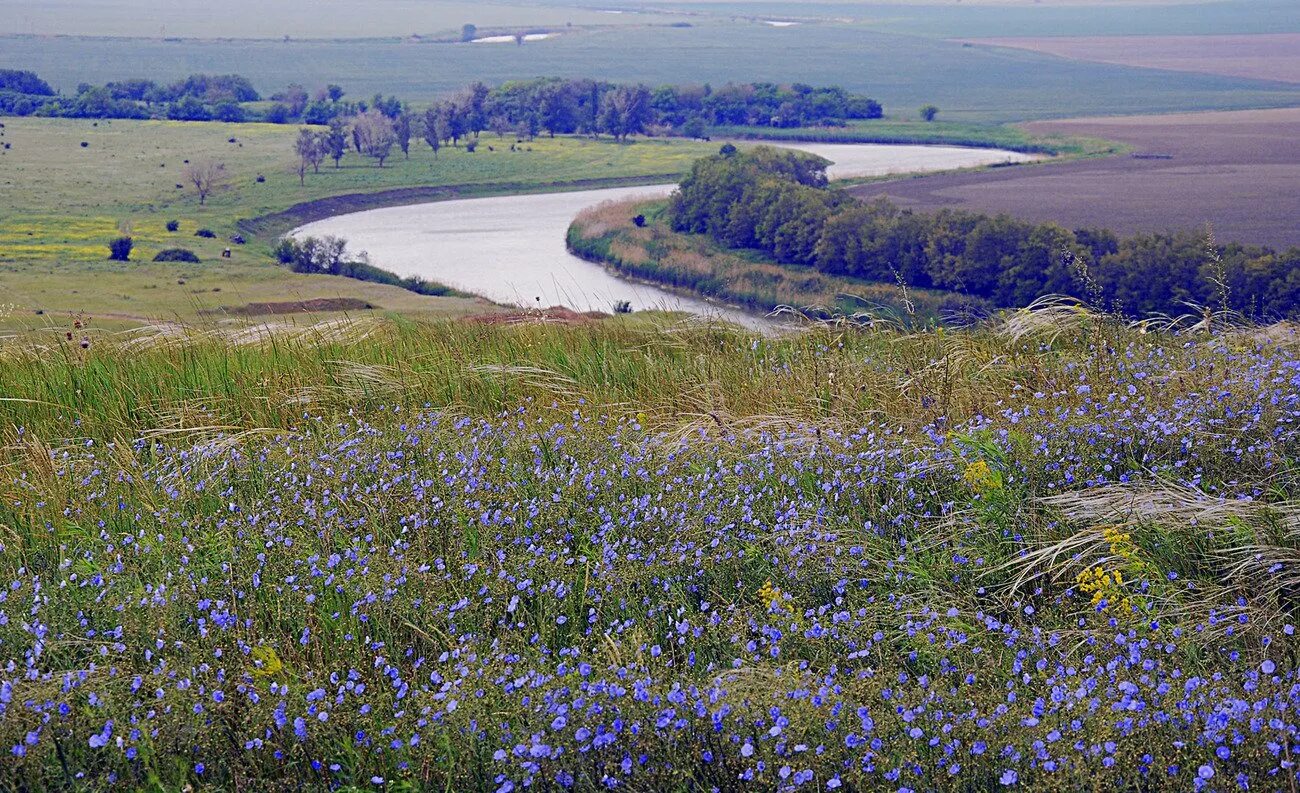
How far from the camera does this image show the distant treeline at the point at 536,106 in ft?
408

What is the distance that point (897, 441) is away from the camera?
506 cm

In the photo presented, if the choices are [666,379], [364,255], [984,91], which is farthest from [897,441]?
[984,91]

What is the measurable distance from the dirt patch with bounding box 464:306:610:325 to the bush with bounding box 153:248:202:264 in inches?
2351

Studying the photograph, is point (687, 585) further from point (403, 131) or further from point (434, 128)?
point (434, 128)

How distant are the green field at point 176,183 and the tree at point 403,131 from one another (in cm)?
144

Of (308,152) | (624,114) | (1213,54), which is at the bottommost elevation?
(308,152)

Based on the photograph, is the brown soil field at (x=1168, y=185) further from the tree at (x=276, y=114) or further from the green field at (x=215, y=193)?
the tree at (x=276, y=114)

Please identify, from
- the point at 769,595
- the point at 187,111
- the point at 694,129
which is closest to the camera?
the point at 769,595

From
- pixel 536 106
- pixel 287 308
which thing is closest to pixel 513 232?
pixel 536 106

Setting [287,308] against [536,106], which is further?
[536,106]

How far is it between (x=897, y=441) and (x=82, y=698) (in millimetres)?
3438

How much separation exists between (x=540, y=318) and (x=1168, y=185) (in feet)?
185

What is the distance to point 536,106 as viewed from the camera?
4953 inches

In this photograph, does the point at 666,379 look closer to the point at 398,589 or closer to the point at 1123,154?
the point at 398,589
